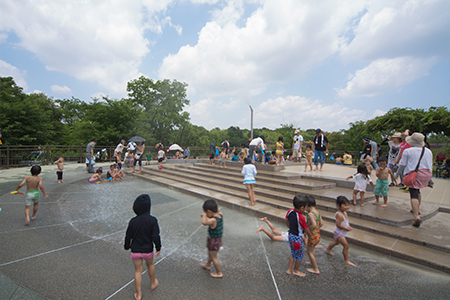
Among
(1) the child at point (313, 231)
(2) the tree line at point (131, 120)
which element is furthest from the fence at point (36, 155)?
(1) the child at point (313, 231)

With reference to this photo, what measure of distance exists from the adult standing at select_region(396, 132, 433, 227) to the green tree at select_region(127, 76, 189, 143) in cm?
2990

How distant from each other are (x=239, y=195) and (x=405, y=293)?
5280mm

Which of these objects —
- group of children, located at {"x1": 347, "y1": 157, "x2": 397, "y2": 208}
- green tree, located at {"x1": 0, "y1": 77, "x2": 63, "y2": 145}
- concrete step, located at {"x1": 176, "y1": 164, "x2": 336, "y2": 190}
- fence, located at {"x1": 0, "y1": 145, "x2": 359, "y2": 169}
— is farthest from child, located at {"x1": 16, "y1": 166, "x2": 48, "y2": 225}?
green tree, located at {"x1": 0, "y1": 77, "x2": 63, "y2": 145}

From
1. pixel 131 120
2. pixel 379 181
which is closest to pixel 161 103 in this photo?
pixel 131 120

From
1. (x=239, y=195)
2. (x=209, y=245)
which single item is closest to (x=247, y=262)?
(x=209, y=245)

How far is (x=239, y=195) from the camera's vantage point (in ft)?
25.7

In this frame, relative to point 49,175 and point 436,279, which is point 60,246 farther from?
point 49,175

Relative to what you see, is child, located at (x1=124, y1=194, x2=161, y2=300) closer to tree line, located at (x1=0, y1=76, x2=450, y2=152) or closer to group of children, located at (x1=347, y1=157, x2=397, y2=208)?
group of children, located at (x1=347, y1=157, x2=397, y2=208)

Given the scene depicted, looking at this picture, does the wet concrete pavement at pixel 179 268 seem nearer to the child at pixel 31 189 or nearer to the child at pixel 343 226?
the child at pixel 343 226

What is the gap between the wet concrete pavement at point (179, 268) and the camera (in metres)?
2.86

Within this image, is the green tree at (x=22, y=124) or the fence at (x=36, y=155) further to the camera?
the green tree at (x=22, y=124)

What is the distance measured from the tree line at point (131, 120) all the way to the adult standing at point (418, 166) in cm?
1768

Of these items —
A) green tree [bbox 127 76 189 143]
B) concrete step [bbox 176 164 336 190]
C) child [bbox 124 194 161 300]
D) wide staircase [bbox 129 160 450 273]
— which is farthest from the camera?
green tree [bbox 127 76 189 143]

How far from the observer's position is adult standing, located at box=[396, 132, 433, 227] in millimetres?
4629
